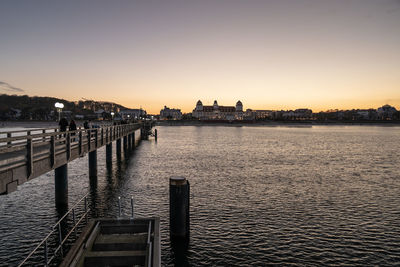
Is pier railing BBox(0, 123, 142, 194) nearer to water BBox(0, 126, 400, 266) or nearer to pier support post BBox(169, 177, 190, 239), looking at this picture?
water BBox(0, 126, 400, 266)

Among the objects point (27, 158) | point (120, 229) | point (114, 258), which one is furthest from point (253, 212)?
point (27, 158)

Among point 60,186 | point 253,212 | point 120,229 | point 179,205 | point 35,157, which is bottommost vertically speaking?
point 253,212

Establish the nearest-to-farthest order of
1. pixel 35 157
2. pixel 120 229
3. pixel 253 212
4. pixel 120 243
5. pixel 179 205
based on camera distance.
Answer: pixel 120 243
pixel 120 229
pixel 35 157
pixel 179 205
pixel 253 212

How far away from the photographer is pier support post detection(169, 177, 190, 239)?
1359cm

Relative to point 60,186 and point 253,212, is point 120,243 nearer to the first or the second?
point 253,212

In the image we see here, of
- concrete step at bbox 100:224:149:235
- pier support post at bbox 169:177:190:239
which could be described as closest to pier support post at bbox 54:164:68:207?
pier support post at bbox 169:177:190:239

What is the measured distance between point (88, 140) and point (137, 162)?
20450 mm

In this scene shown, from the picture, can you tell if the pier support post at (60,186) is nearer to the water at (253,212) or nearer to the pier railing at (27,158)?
the water at (253,212)

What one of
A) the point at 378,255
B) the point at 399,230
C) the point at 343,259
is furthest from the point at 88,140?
the point at 399,230

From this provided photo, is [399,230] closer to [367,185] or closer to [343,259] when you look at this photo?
[343,259]

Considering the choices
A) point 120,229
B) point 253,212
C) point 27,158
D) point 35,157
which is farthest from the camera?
point 253,212

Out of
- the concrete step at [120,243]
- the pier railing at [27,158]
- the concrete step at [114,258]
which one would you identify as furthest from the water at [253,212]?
the pier railing at [27,158]

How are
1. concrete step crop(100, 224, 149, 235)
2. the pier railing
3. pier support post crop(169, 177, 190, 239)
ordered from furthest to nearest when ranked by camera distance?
pier support post crop(169, 177, 190, 239) → concrete step crop(100, 224, 149, 235) → the pier railing

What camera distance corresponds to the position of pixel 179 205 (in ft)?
45.0
